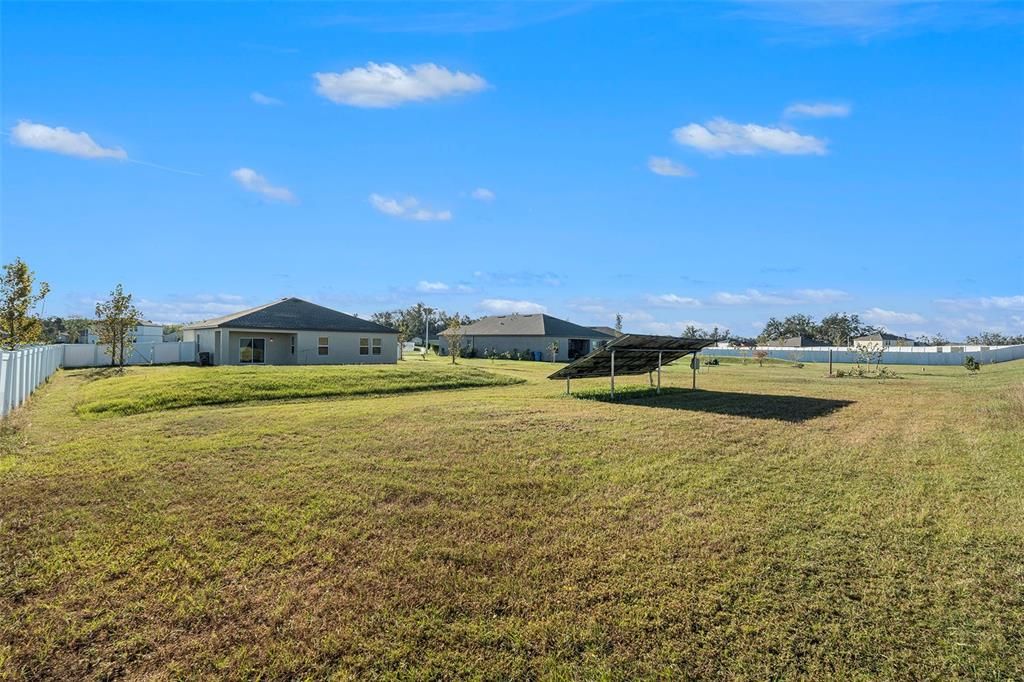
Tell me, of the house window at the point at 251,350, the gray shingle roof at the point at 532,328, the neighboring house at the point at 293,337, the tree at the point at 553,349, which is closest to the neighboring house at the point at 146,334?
the neighboring house at the point at 293,337

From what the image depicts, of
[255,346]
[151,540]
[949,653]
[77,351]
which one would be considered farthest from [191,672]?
[77,351]

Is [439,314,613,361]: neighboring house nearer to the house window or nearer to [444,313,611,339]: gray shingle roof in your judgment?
[444,313,611,339]: gray shingle roof

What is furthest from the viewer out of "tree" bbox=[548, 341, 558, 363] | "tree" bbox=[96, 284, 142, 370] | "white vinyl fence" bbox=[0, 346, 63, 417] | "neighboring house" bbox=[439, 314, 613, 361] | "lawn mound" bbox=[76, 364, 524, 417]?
"neighboring house" bbox=[439, 314, 613, 361]

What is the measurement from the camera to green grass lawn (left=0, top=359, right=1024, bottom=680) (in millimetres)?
4512

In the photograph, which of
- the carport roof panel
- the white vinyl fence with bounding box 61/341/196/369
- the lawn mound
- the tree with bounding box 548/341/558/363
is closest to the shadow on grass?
the carport roof panel

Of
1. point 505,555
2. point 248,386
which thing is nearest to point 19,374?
point 248,386

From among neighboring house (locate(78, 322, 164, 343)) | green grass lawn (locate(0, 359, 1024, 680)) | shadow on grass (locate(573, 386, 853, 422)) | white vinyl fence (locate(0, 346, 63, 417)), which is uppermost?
neighboring house (locate(78, 322, 164, 343))

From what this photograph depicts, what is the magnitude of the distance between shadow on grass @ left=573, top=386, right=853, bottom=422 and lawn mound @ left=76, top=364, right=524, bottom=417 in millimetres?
6118

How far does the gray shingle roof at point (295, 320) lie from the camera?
32250mm

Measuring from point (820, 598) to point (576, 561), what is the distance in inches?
83.6

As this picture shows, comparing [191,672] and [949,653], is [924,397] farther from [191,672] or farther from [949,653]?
[191,672]

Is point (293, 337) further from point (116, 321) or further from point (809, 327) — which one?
point (809, 327)

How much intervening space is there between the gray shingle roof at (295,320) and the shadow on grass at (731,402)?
2120 centimetres

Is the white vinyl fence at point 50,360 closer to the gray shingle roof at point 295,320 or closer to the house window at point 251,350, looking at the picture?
the gray shingle roof at point 295,320
